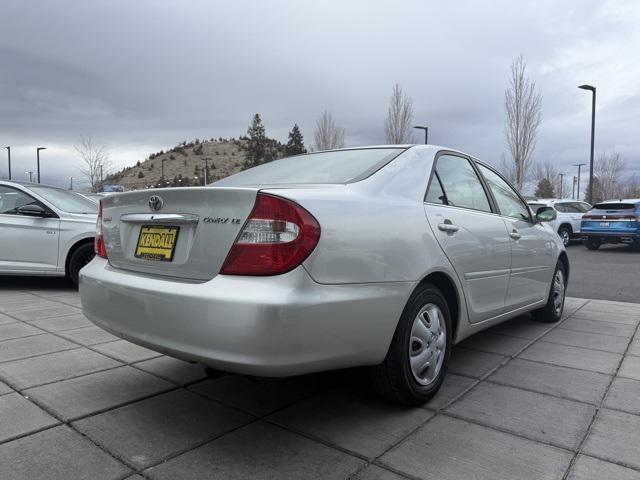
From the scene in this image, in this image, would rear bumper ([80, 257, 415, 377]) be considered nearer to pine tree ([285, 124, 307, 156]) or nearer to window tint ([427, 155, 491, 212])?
window tint ([427, 155, 491, 212])

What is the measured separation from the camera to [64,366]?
3582mm

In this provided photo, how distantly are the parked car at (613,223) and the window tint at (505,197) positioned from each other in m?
11.8

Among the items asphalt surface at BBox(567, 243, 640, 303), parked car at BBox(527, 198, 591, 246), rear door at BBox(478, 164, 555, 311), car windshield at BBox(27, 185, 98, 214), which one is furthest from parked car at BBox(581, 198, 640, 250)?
car windshield at BBox(27, 185, 98, 214)

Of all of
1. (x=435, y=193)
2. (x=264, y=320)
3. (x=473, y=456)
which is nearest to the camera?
(x=264, y=320)

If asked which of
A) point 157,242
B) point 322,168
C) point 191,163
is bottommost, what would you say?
point 157,242

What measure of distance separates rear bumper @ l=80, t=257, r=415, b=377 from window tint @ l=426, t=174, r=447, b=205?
2.37ft

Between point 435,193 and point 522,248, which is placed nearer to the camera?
point 435,193

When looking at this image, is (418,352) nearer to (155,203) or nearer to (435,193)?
(435,193)

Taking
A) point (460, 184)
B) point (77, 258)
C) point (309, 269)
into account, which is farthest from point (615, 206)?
point (309, 269)

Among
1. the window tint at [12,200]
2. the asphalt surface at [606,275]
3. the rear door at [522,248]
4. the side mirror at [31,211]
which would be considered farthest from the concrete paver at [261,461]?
the asphalt surface at [606,275]

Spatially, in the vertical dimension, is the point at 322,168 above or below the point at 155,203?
above

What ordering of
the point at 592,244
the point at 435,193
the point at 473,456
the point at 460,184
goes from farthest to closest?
the point at 592,244 < the point at 460,184 < the point at 435,193 < the point at 473,456

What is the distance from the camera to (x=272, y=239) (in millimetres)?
2225

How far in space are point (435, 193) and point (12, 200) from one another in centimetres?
622
